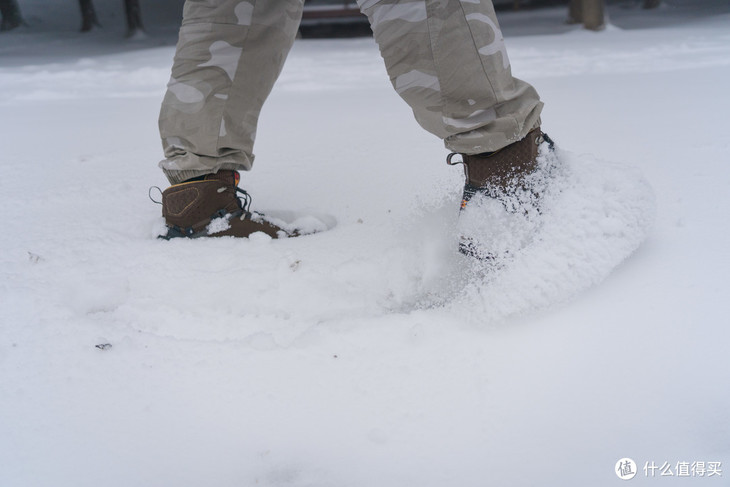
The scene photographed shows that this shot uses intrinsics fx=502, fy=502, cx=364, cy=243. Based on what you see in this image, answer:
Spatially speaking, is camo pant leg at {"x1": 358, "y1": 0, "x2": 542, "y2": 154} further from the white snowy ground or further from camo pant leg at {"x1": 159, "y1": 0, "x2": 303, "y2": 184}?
camo pant leg at {"x1": 159, "y1": 0, "x2": 303, "y2": 184}

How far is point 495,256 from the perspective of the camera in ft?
2.65

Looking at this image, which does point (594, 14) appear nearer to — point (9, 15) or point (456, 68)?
point (456, 68)

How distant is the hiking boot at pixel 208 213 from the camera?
41.4 inches

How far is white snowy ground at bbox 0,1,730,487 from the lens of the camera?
0.55 m

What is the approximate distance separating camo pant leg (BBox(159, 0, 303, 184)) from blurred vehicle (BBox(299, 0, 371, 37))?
7.86m

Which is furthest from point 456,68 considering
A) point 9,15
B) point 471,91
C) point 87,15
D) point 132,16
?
point 9,15

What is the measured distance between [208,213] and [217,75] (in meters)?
0.28

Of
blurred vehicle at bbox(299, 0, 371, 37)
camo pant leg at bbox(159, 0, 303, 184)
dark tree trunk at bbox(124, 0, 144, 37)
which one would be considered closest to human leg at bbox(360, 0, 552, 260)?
camo pant leg at bbox(159, 0, 303, 184)

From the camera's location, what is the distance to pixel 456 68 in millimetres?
787

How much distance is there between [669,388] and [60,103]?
2.85m

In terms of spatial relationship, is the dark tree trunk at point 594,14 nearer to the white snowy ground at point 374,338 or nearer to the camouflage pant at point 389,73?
the white snowy ground at point 374,338

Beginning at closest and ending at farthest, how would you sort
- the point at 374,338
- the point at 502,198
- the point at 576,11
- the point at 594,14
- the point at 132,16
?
the point at 374,338 < the point at 502,198 < the point at 594,14 < the point at 576,11 < the point at 132,16

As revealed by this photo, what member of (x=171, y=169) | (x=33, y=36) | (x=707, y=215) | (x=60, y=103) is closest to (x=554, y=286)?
(x=707, y=215)

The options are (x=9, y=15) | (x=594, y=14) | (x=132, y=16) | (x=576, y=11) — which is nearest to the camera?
(x=594, y=14)
